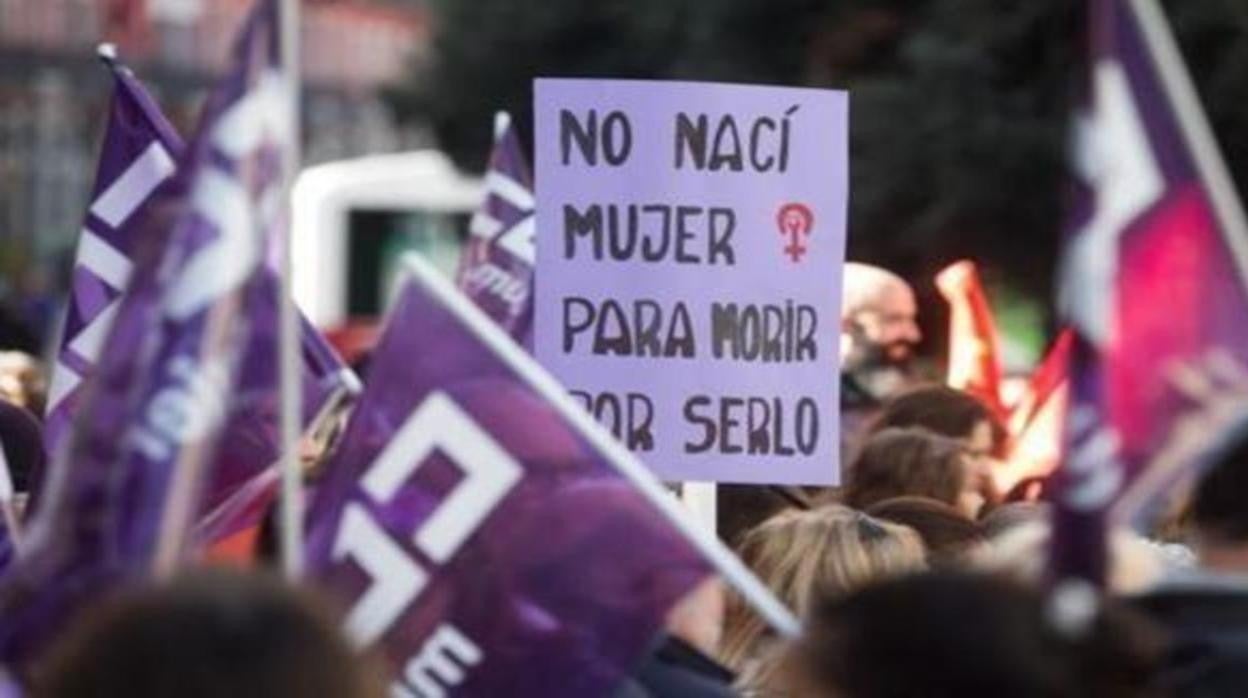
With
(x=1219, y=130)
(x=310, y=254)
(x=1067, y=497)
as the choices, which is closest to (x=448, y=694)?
(x=1067, y=497)

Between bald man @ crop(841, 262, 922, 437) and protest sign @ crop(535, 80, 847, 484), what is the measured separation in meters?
3.29

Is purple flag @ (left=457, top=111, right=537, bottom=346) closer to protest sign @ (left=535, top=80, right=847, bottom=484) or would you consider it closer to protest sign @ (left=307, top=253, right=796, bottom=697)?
protest sign @ (left=535, top=80, right=847, bottom=484)

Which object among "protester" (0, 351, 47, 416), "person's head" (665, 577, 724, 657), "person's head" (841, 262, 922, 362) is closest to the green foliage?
"person's head" (841, 262, 922, 362)

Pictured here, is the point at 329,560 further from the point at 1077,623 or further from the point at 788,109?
the point at 788,109

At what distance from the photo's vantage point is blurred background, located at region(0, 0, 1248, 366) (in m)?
24.0

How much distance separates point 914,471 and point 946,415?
0.70m

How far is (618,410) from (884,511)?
0.49 metres

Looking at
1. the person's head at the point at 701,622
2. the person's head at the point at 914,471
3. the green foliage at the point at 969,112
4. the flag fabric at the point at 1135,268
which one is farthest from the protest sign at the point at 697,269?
the green foliage at the point at 969,112

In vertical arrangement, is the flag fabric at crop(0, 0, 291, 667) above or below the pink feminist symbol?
below

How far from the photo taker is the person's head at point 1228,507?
478cm

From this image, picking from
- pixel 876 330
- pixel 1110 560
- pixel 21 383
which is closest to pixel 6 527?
pixel 1110 560

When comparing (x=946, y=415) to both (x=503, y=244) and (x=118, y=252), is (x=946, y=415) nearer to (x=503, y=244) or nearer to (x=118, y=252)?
(x=503, y=244)

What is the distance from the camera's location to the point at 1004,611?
4.12m

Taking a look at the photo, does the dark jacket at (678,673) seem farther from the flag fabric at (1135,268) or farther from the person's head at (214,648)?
the person's head at (214,648)
